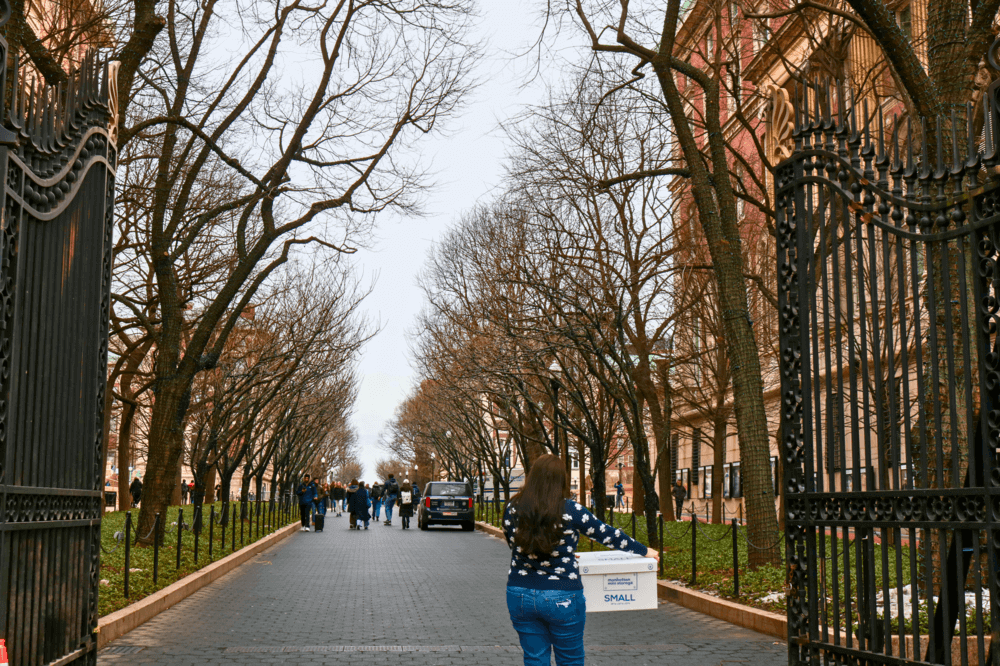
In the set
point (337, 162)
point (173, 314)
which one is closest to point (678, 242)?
point (337, 162)

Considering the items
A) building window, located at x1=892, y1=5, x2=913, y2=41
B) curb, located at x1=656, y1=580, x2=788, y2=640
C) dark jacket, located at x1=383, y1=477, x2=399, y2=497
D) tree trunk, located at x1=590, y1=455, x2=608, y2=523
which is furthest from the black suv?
curb, located at x1=656, y1=580, x2=788, y2=640

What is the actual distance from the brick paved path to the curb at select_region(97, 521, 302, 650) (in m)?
0.13

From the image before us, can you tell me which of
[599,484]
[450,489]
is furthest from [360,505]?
[599,484]

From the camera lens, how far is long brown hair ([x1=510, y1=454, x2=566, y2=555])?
227 inches

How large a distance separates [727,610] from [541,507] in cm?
681

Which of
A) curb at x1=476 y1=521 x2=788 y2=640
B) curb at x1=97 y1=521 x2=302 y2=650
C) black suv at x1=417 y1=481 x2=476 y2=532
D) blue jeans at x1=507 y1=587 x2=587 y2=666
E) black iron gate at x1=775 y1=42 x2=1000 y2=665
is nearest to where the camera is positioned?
black iron gate at x1=775 y1=42 x2=1000 y2=665

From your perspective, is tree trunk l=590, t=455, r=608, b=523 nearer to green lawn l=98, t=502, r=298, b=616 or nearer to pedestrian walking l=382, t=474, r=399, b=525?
green lawn l=98, t=502, r=298, b=616

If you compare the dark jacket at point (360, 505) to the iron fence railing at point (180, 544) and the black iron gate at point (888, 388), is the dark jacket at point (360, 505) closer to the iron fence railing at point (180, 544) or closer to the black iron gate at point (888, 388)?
the iron fence railing at point (180, 544)

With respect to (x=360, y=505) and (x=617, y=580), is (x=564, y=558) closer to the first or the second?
(x=617, y=580)

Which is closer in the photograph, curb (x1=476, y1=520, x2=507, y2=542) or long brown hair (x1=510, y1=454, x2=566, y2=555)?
long brown hair (x1=510, y1=454, x2=566, y2=555)

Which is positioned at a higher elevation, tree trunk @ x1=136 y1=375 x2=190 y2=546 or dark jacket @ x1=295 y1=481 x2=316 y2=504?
tree trunk @ x1=136 y1=375 x2=190 y2=546

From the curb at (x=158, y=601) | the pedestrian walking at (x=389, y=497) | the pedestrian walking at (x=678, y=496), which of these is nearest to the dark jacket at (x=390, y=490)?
the pedestrian walking at (x=389, y=497)

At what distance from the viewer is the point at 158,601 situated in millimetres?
12578

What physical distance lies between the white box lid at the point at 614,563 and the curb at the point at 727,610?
4.26m
